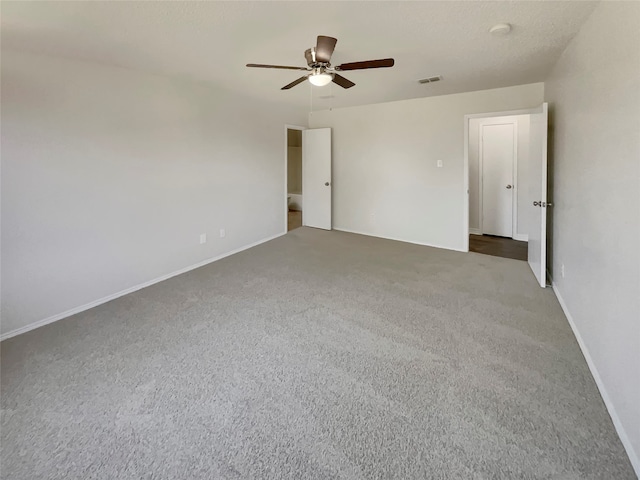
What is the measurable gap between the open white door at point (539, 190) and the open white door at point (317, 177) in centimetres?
336

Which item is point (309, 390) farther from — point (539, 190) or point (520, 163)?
point (520, 163)

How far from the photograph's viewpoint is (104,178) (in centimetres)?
331

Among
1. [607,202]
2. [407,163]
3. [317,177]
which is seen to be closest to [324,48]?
[607,202]

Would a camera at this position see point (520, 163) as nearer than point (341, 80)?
No

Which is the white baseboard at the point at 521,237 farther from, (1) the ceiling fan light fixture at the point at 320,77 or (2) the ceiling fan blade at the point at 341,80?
(1) the ceiling fan light fixture at the point at 320,77

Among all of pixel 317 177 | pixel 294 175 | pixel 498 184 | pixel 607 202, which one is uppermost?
pixel 294 175

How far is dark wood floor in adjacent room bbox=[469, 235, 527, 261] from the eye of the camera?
483 centimetres

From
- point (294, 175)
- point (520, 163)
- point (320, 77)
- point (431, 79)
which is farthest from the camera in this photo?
point (294, 175)

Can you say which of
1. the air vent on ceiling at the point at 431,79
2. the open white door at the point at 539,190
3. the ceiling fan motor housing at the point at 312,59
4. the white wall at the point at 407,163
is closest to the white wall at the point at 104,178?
the white wall at the point at 407,163

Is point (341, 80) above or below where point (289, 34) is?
below

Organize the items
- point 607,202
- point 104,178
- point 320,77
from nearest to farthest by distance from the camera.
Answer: point 607,202, point 320,77, point 104,178

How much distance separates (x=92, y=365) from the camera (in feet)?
7.33

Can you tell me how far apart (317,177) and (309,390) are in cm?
496

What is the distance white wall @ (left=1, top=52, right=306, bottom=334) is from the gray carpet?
1.46ft
